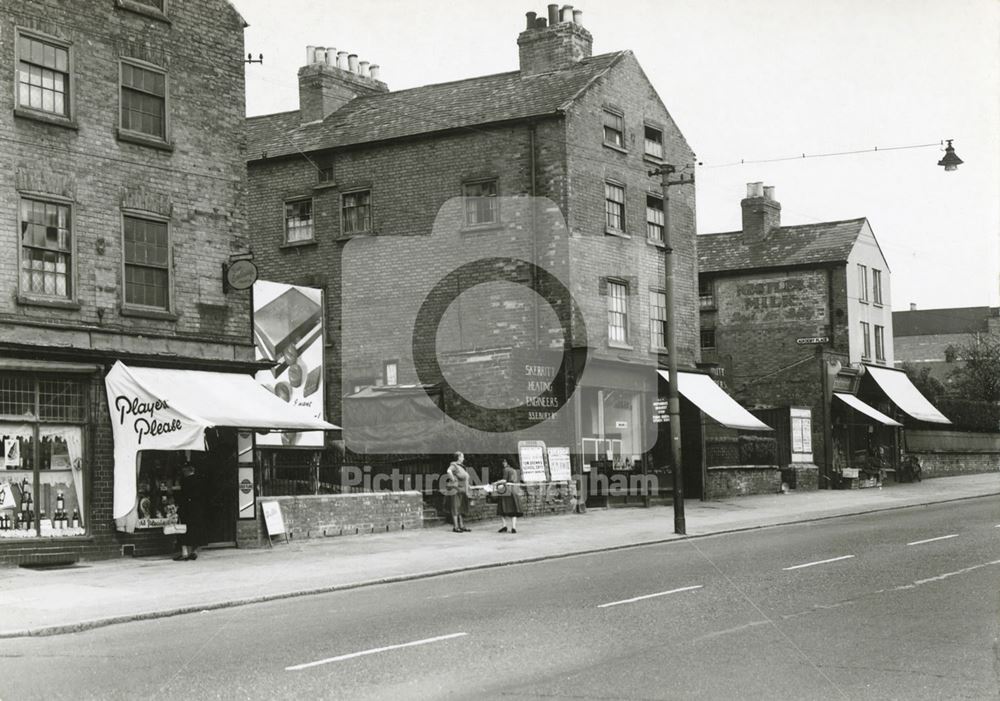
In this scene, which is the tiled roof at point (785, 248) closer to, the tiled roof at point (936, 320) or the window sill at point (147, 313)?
the window sill at point (147, 313)

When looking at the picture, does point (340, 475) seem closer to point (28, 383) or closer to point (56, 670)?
point (28, 383)

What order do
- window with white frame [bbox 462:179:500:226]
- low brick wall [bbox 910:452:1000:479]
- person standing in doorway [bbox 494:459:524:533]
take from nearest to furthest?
person standing in doorway [bbox 494:459:524:533], window with white frame [bbox 462:179:500:226], low brick wall [bbox 910:452:1000:479]

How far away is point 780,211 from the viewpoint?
5262cm

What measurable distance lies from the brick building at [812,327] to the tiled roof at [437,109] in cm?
1450

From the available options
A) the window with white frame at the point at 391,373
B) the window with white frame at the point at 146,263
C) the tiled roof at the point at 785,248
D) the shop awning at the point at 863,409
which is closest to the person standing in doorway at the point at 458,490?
the window with white frame at the point at 146,263

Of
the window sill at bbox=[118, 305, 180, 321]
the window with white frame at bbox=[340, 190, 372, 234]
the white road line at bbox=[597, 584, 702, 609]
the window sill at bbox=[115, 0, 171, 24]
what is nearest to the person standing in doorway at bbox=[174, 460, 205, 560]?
the window sill at bbox=[118, 305, 180, 321]

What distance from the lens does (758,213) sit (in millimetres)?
51469

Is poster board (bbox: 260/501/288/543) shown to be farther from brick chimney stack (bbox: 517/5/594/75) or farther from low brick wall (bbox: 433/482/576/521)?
brick chimney stack (bbox: 517/5/594/75)

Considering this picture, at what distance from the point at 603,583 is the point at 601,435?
17274 mm

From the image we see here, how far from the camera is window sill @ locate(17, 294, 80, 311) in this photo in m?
19.9

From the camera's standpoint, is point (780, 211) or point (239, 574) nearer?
point (239, 574)

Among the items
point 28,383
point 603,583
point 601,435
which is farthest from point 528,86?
point 603,583

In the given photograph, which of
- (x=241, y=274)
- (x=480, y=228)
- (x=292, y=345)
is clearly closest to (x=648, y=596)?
(x=241, y=274)

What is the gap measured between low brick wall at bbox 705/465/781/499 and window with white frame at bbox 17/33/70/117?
21.6 meters
